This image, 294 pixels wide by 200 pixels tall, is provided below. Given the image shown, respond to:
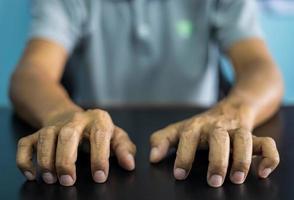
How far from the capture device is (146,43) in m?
1.26

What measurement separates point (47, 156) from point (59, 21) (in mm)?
626

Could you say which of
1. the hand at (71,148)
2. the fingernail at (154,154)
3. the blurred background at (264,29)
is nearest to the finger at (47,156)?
the hand at (71,148)

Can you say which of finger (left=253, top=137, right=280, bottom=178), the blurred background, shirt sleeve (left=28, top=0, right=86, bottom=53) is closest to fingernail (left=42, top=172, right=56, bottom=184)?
finger (left=253, top=137, right=280, bottom=178)

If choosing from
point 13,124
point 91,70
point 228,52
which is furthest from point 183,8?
point 13,124

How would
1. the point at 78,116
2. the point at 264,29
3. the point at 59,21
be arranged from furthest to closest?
the point at 264,29, the point at 59,21, the point at 78,116

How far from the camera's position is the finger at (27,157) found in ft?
2.03

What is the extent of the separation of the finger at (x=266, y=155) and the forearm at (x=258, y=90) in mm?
159

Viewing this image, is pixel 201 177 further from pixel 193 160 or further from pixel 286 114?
pixel 286 114

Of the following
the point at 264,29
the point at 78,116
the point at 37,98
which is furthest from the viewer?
the point at 264,29

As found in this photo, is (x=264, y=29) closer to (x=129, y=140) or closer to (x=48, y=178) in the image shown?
(x=129, y=140)

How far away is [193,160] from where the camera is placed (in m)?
0.64

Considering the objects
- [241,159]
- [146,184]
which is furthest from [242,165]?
[146,184]

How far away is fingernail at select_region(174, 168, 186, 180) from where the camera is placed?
2.02 feet

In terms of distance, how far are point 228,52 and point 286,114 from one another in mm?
312
